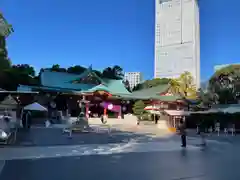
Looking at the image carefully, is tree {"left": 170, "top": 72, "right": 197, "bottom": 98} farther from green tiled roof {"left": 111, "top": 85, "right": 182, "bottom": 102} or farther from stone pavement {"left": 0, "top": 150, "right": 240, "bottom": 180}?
stone pavement {"left": 0, "top": 150, "right": 240, "bottom": 180}

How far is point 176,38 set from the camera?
81812 mm

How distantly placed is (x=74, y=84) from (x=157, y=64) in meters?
38.9

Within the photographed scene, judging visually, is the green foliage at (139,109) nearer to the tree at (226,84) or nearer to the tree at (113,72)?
the tree at (226,84)

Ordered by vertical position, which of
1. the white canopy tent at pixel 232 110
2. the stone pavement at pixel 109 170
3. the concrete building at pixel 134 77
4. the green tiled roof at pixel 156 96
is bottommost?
the stone pavement at pixel 109 170

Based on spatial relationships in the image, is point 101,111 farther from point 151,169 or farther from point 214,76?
point 151,169

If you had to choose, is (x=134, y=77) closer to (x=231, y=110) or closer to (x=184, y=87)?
(x=184, y=87)

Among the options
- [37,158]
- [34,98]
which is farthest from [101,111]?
[37,158]

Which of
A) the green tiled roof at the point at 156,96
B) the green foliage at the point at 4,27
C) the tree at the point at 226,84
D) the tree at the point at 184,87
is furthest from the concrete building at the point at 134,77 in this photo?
the green foliage at the point at 4,27

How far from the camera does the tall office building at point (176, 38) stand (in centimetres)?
7781

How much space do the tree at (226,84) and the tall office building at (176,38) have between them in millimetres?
21611

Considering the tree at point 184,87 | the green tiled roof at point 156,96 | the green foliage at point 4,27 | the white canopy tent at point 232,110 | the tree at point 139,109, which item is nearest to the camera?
the green foliage at point 4,27

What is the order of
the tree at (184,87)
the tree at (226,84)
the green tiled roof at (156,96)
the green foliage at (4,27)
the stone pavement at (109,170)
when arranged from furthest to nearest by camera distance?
the tree at (184,87) → the tree at (226,84) → the green tiled roof at (156,96) → the green foliage at (4,27) → the stone pavement at (109,170)

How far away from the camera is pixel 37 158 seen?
1149 cm

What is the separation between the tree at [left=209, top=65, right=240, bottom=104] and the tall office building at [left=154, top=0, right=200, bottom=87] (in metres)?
21.6
